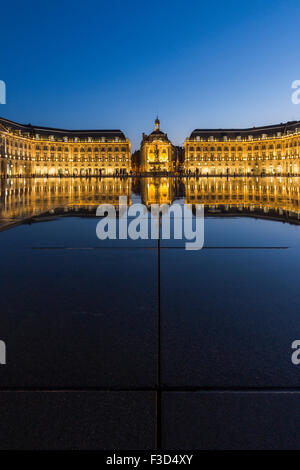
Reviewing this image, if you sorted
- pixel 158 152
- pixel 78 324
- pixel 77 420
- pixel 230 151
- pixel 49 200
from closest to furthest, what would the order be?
pixel 77 420
pixel 78 324
pixel 49 200
pixel 158 152
pixel 230 151

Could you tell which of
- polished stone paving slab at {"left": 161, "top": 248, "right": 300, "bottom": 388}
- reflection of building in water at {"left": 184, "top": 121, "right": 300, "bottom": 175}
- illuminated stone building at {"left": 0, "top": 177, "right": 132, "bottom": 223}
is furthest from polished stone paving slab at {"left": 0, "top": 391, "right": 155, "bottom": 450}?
reflection of building in water at {"left": 184, "top": 121, "right": 300, "bottom": 175}

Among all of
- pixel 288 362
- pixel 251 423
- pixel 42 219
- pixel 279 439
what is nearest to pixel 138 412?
pixel 251 423

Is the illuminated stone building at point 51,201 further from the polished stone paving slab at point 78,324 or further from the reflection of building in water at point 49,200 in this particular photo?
the polished stone paving slab at point 78,324

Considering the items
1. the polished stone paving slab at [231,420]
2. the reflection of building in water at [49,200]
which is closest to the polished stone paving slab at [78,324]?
the polished stone paving slab at [231,420]

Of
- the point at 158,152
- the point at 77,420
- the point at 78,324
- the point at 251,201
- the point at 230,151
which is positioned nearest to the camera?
the point at 77,420

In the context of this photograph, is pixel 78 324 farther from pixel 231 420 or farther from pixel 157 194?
pixel 157 194

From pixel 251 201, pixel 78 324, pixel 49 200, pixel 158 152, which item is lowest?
pixel 78 324

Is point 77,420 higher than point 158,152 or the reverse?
the reverse

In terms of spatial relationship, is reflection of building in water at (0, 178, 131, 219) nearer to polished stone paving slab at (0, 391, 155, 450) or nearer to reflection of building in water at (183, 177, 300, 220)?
reflection of building in water at (183, 177, 300, 220)

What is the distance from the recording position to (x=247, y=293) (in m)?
3.79

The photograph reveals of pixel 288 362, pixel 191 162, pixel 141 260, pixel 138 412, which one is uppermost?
pixel 191 162

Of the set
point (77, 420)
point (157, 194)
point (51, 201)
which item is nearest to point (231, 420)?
point (77, 420)

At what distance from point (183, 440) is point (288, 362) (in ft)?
3.29

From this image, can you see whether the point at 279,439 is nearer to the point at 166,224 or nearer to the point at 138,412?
the point at 138,412
